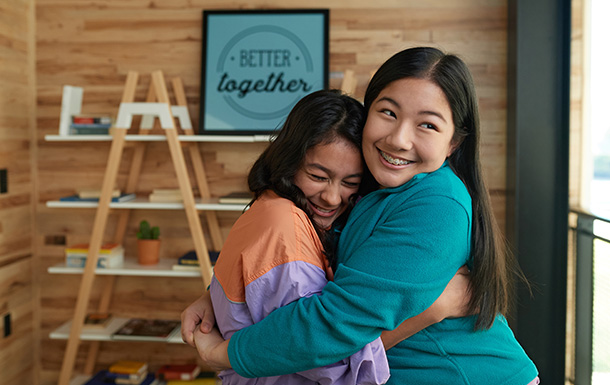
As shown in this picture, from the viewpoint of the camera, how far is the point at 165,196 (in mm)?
2742

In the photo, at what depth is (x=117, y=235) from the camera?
2967 millimetres

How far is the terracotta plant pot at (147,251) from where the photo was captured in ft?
9.17

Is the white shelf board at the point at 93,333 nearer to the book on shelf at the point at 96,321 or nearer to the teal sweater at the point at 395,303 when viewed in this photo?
the book on shelf at the point at 96,321

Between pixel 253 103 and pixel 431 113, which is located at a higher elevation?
pixel 253 103

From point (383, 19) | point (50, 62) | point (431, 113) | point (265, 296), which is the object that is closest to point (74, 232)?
point (50, 62)

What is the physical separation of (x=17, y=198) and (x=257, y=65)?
1.52 meters

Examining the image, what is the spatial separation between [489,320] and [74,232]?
8.58 ft

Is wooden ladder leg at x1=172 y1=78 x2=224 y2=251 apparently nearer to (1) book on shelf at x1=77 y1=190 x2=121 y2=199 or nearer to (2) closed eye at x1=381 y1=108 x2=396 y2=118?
(1) book on shelf at x1=77 y1=190 x2=121 y2=199

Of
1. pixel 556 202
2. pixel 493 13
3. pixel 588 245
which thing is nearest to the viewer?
pixel 588 245

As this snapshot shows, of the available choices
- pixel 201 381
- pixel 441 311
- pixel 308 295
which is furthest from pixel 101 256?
pixel 441 311

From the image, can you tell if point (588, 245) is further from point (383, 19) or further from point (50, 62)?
point (50, 62)

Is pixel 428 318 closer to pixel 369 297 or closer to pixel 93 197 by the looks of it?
pixel 369 297

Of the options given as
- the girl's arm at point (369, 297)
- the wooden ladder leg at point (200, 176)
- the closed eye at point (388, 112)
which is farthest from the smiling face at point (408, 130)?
the wooden ladder leg at point (200, 176)

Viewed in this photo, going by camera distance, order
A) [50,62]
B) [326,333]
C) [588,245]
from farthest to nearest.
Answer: [50,62], [588,245], [326,333]
